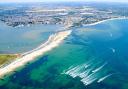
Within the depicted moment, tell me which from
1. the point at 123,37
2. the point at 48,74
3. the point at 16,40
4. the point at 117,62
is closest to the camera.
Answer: the point at 48,74

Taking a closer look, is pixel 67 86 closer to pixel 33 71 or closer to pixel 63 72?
pixel 63 72

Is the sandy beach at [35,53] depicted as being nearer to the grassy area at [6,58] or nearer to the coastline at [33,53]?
the coastline at [33,53]

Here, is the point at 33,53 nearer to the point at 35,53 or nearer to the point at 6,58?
the point at 35,53

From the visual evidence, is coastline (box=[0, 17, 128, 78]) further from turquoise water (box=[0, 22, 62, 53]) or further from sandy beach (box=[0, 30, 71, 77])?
turquoise water (box=[0, 22, 62, 53])

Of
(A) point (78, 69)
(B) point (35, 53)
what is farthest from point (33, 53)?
(A) point (78, 69)

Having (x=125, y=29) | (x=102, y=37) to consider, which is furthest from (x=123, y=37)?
(x=125, y=29)

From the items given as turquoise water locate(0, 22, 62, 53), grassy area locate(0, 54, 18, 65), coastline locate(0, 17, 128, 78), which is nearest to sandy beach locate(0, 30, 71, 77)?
coastline locate(0, 17, 128, 78)
